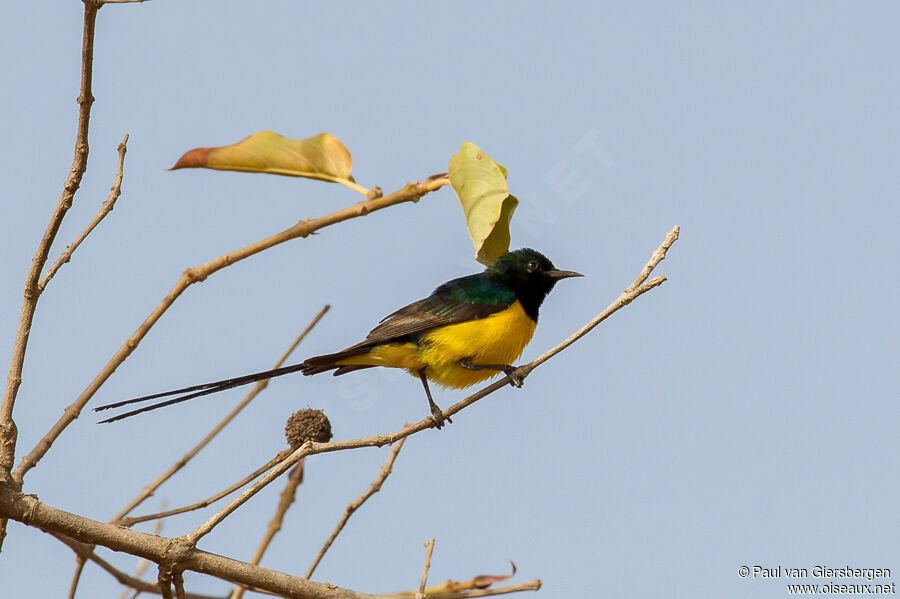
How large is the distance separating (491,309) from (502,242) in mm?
2609

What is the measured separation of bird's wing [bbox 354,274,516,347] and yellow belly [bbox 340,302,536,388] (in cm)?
5

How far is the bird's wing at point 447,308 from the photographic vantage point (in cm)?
555

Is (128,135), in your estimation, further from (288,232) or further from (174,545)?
(174,545)

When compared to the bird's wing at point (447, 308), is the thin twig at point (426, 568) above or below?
below

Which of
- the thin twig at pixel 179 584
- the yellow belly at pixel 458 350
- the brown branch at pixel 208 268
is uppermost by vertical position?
the yellow belly at pixel 458 350

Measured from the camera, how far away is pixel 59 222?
8.80ft

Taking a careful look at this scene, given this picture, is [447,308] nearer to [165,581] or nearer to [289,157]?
[289,157]

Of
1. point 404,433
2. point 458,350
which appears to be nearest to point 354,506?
point 404,433

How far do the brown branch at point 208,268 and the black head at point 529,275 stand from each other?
3.29 meters

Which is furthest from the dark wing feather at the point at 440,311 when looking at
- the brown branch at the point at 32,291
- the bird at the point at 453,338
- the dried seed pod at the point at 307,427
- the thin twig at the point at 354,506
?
the brown branch at the point at 32,291

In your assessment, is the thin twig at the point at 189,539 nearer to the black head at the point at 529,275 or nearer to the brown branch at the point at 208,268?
the brown branch at the point at 208,268

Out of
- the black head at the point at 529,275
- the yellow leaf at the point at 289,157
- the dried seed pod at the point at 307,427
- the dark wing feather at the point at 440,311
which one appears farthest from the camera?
the black head at the point at 529,275

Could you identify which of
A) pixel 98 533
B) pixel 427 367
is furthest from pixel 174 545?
pixel 427 367

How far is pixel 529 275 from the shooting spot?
20.2 feet
